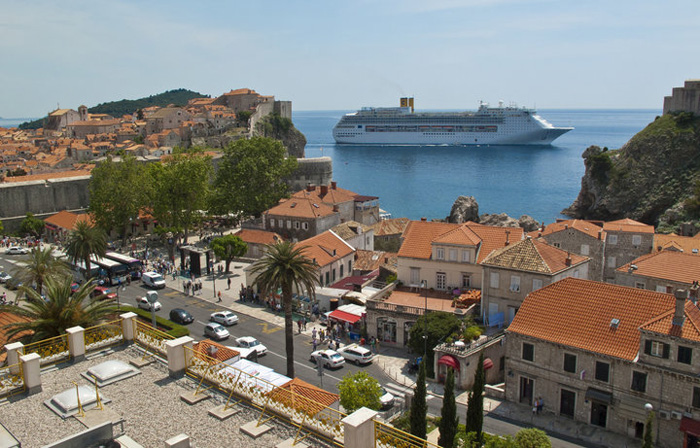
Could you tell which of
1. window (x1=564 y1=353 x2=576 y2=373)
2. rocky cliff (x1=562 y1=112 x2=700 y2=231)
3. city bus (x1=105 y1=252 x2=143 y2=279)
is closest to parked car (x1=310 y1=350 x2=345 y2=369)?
window (x1=564 y1=353 x2=576 y2=373)

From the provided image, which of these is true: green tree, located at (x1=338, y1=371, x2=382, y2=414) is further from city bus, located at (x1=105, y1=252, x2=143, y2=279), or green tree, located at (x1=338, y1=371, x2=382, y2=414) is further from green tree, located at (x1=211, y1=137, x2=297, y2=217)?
green tree, located at (x1=211, y1=137, x2=297, y2=217)

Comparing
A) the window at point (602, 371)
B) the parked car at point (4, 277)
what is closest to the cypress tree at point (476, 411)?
the window at point (602, 371)

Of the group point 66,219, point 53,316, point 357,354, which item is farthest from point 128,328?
point 66,219

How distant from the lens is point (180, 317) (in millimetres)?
32750

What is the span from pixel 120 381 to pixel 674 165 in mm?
85184

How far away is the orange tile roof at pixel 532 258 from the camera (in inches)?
1138

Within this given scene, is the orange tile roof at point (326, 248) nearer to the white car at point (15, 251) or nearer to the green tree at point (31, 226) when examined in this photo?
the white car at point (15, 251)

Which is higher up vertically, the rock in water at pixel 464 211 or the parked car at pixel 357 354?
the rock in water at pixel 464 211

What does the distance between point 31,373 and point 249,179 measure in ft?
164

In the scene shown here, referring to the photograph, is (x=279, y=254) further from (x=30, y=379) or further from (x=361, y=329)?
(x=30, y=379)

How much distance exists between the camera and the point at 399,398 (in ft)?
79.3

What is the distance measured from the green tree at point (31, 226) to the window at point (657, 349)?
55593 millimetres

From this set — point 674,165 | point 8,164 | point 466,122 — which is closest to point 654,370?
point 674,165

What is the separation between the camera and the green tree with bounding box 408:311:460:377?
2769 centimetres
